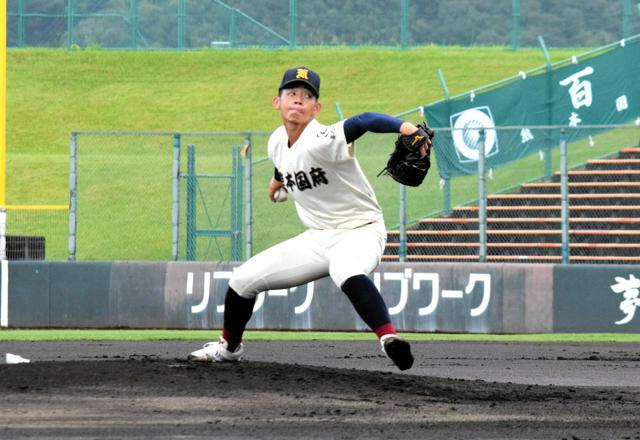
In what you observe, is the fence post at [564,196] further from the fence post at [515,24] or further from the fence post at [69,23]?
the fence post at [69,23]

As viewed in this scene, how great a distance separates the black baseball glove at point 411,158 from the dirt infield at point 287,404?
134 centimetres

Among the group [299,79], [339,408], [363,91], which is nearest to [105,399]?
[339,408]

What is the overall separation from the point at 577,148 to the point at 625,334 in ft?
20.9

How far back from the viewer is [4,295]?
59.3 ft

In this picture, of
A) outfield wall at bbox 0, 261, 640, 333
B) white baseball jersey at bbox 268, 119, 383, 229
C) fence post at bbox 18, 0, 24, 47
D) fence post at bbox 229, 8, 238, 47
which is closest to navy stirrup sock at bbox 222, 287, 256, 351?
white baseball jersey at bbox 268, 119, 383, 229

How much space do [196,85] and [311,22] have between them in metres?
3.79

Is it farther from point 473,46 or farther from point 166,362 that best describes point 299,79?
point 473,46

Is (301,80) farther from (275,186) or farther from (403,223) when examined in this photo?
(403,223)

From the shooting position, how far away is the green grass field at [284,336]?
16297 mm

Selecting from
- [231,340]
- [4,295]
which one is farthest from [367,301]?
[4,295]

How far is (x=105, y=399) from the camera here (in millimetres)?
8117

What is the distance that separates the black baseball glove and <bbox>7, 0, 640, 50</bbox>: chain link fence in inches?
1167

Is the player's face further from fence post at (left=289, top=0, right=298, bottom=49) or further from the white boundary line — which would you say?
fence post at (left=289, top=0, right=298, bottom=49)

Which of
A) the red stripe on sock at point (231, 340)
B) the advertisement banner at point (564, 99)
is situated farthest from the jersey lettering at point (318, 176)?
the advertisement banner at point (564, 99)
